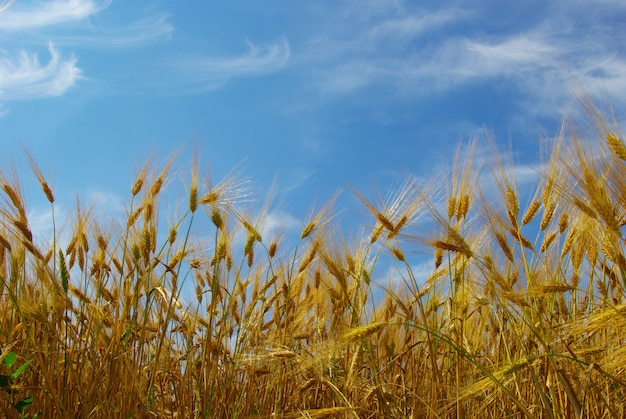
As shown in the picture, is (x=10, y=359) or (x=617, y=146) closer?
(x=617, y=146)

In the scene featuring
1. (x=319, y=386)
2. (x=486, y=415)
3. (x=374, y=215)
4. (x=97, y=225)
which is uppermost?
(x=97, y=225)

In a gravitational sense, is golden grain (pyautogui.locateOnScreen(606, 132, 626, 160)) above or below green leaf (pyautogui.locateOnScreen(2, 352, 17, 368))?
above

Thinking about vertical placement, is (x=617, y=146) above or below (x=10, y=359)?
above

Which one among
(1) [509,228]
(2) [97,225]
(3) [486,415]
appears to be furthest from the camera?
(2) [97,225]

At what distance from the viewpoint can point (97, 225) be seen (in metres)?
3.32

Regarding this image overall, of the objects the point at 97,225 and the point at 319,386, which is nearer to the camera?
the point at 319,386

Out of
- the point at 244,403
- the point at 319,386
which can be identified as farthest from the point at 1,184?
the point at 319,386

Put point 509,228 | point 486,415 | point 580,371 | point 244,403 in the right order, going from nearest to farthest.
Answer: point 580,371 < point 509,228 < point 486,415 < point 244,403

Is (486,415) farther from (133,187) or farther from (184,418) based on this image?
(133,187)

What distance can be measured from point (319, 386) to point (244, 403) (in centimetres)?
36

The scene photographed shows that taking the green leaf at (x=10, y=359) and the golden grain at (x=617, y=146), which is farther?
the green leaf at (x=10, y=359)

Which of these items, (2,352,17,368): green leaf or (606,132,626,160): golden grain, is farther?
(2,352,17,368): green leaf

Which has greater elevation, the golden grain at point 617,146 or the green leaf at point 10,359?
the golden grain at point 617,146

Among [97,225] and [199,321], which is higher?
[97,225]
